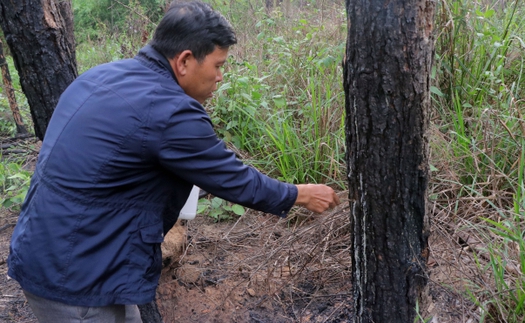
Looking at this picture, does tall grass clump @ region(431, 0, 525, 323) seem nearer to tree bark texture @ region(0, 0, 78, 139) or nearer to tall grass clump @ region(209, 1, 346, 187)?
tall grass clump @ region(209, 1, 346, 187)

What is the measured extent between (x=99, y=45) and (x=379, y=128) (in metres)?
7.10

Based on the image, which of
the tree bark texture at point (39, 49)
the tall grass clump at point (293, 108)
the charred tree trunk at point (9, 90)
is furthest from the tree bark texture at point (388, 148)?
the charred tree trunk at point (9, 90)

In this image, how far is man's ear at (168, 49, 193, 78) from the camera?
5.77 ft

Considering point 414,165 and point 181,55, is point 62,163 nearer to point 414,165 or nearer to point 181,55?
point 181,55

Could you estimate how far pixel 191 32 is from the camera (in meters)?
1.75

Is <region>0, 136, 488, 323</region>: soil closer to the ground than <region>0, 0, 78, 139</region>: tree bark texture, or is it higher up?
closer to the ground

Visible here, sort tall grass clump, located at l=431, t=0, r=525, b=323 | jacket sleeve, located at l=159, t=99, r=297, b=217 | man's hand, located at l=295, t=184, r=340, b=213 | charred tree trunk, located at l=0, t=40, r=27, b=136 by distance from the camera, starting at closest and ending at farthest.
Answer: jacket sleeve, located at l=159, t=99, r=297, b=217 < man's hand, located at l=295, t=184, r=340, b=213 < tall grass clump, located at l=431, t=0, r=525, b=323 < charred tree trunk, located at l=0, t=40, r=27, b=136

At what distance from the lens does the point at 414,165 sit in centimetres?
180

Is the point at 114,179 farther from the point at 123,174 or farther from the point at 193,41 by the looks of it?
the point at 193,41

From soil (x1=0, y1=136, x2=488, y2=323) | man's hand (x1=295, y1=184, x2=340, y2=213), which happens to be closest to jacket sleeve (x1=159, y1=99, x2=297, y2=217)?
man's hand (x1=295, y1=184, x2=340, y2=213)

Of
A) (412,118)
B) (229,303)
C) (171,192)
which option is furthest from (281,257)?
(412,118)

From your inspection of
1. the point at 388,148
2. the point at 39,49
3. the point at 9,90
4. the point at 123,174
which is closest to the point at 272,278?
the point at 388,148

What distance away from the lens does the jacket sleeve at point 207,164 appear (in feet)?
5.29

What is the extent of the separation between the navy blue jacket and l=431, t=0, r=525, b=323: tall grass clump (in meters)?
1.20
